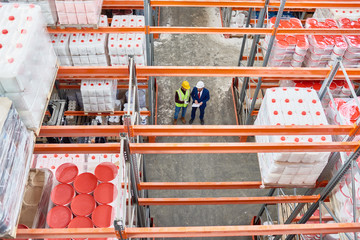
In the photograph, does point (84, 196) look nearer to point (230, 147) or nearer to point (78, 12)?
point (230, 147)

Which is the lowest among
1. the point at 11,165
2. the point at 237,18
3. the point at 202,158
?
the point at 11,165

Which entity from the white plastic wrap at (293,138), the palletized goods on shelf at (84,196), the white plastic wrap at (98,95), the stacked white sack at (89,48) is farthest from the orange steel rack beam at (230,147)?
the stacked white sack at (89,48)

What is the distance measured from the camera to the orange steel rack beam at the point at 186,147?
192 inches

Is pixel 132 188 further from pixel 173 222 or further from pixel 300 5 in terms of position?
pixel 300 5

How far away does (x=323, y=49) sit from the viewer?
8.24 metres

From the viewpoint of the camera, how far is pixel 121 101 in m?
10.3

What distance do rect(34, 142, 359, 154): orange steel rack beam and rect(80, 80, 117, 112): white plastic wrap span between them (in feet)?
12.6

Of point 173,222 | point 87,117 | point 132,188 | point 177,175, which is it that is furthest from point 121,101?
point 132,188

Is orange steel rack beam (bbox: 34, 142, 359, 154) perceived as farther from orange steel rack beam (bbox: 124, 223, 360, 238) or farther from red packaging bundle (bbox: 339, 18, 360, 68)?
red packaging bundle (bbox: 339, 18, 360, 68)

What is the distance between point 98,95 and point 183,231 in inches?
209

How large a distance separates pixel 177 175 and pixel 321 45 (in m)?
5.25

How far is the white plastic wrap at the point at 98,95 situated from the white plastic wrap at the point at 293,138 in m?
4.22

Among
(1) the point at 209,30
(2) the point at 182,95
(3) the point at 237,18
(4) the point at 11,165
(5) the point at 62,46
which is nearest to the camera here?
(4) the point at 11,165

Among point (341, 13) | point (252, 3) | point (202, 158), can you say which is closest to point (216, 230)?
point (202, 158)
